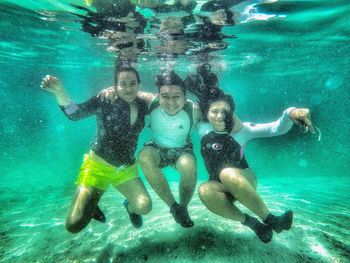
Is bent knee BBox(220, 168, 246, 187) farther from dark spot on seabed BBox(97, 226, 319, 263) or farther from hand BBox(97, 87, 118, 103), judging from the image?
hand BBox(97, 87, 118, 103)

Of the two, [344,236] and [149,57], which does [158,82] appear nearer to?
[344,236]

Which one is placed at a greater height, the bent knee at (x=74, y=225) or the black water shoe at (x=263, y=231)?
the black water shoe at (x=263, y=231)

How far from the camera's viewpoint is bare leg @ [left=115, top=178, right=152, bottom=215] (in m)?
6.61

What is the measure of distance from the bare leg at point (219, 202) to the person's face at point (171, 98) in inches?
93.1

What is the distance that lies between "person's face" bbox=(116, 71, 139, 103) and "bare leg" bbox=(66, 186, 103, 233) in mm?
2584

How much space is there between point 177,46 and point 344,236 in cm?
1222

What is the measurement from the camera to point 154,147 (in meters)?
6.95

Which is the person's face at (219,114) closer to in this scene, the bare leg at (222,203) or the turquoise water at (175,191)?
the bare leg at (222,203)

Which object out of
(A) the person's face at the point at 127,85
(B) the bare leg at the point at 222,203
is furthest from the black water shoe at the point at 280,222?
(A) the person's face at the point at 127,85

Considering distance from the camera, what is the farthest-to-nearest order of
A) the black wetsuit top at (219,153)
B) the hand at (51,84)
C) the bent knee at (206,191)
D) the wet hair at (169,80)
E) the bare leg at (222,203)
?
the wet hair at (169,80)
the hand at (51,84)
the black wetsuit top at (219,153)
the bent knee at (206,191)
the bare leg at (222,203)

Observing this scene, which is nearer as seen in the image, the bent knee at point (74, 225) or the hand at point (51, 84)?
the bent knee at point (74, 225)

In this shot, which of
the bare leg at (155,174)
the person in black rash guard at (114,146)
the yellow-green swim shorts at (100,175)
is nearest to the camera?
the bare leg at (155,174)

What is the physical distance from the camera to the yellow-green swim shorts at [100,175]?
692 cm

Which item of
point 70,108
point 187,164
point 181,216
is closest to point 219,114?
point 187,164
